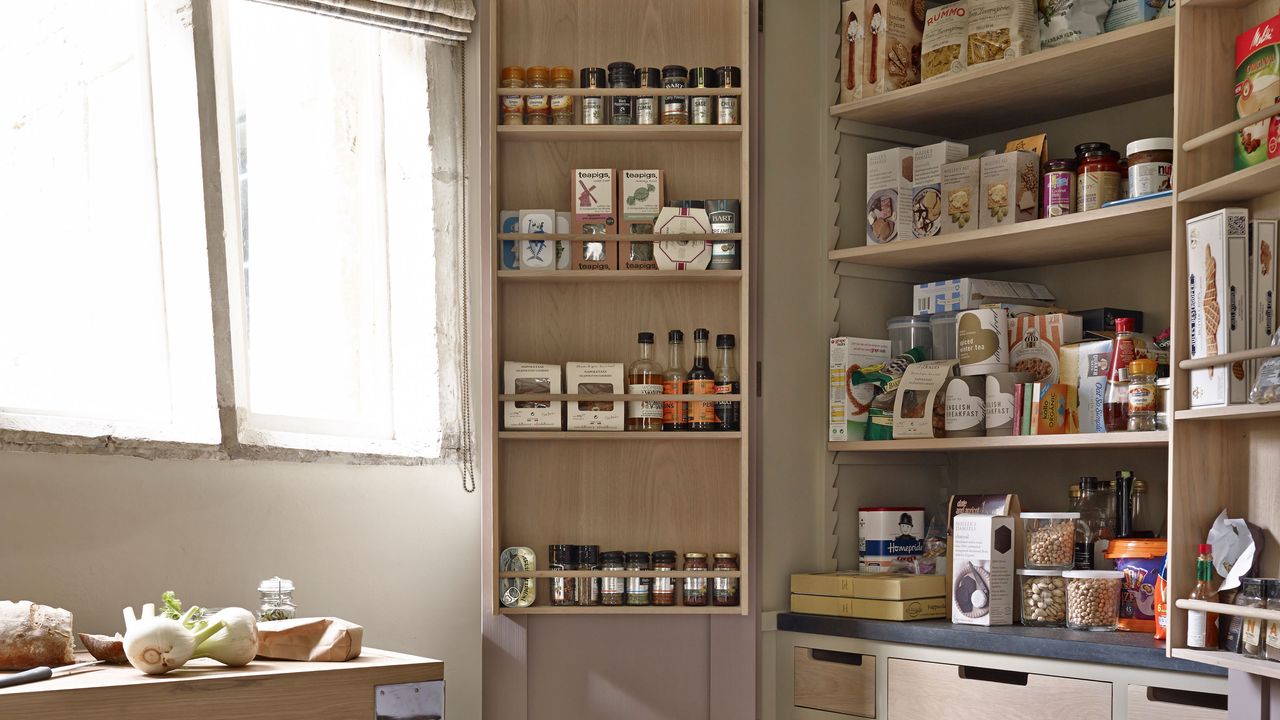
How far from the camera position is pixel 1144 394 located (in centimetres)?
238

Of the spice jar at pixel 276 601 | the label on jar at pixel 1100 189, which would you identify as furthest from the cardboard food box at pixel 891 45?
the spice jar at pixel 276 601

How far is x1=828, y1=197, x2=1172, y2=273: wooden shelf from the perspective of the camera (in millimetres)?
2475

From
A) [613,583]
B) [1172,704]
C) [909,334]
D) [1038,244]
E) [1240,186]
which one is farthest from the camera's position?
[909,334]

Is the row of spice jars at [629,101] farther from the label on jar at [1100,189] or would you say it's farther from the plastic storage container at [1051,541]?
the plastic storage container at [1051,541]

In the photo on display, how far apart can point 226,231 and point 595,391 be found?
0.87 meters

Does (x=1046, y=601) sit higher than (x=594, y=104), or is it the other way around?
(x=594, y=104)

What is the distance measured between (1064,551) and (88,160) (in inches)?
86.7

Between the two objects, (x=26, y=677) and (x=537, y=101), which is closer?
(x=26, y=677)

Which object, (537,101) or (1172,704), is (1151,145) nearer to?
(1172,704)

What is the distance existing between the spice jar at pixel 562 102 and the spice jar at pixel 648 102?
16 cm

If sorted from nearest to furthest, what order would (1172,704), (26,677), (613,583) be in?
1. (26,677)
2. (1172,704)
3. (613,583)

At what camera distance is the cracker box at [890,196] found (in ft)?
9.49

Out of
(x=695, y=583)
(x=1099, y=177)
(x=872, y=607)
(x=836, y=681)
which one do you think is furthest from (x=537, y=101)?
(x=836, y=681)

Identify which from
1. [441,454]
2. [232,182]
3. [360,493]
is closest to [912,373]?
[441,454]
